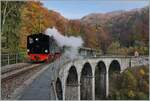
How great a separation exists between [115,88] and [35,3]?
23.8 metres

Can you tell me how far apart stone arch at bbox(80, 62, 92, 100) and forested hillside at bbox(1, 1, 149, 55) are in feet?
14.6

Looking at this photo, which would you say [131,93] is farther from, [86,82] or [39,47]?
[39,47]

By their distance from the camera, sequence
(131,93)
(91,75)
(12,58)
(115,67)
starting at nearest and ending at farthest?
(12,58) → (91,75) → (131,93) → (115,67)

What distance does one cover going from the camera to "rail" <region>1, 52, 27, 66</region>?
23791 mm

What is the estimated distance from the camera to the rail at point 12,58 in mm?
23791

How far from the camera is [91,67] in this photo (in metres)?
46.7

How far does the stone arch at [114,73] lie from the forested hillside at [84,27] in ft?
14.2

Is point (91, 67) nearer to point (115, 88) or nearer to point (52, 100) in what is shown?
point (115, 88)

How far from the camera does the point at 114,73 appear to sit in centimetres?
6262

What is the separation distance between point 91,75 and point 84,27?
13842mm

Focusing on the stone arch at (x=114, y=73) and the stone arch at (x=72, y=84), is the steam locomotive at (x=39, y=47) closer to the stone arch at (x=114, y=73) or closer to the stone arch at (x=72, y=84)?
the stone arch at (x=72, y=84)

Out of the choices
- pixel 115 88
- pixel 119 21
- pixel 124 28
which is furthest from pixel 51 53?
pixel 119 21

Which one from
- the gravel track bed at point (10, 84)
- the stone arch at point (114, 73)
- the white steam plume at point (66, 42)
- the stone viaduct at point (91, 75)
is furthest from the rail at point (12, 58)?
the stone arch at point (114, 73)

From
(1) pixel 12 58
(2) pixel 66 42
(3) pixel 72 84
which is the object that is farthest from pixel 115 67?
(1) pixel 12 58
